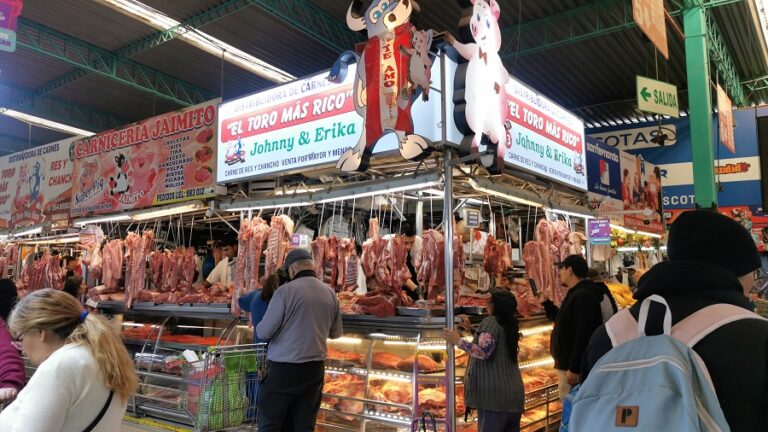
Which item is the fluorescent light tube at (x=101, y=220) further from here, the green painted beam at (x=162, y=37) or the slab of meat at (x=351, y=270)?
the green painted beam at (x=162, y=37)

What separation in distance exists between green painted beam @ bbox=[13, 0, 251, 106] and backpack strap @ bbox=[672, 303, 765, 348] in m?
12.5

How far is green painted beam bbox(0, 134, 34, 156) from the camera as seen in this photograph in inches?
891

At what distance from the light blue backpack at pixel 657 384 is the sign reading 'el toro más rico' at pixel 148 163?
21.0ft

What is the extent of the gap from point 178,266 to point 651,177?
9970 mm

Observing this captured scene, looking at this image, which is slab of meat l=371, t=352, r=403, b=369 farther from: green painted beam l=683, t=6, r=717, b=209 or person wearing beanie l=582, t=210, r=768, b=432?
green painted beam l=683, t=6, r=717, b=209

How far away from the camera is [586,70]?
53.0ft

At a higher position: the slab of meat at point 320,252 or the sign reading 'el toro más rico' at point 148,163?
the sign reading 'el toro más rico' at point 148,163

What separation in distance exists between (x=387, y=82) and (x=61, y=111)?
18.8 m

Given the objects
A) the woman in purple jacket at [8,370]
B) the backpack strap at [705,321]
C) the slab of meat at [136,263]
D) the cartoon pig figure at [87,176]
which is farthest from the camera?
the cartoon pig figure at [87,176]

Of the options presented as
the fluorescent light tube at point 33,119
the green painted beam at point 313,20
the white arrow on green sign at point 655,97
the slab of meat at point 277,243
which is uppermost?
the green painted beam at point 313,20

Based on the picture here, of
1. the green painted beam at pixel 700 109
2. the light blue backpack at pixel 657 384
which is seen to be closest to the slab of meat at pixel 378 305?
the light blue backpack at pixel 657 384

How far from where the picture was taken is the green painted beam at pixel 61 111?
60.0ft

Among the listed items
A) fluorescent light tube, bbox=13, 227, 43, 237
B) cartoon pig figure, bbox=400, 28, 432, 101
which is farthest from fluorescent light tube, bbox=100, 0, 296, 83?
cartoon pig figure, bbox=400, 28, 432, 101

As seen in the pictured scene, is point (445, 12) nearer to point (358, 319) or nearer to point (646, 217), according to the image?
point (646, 217)
